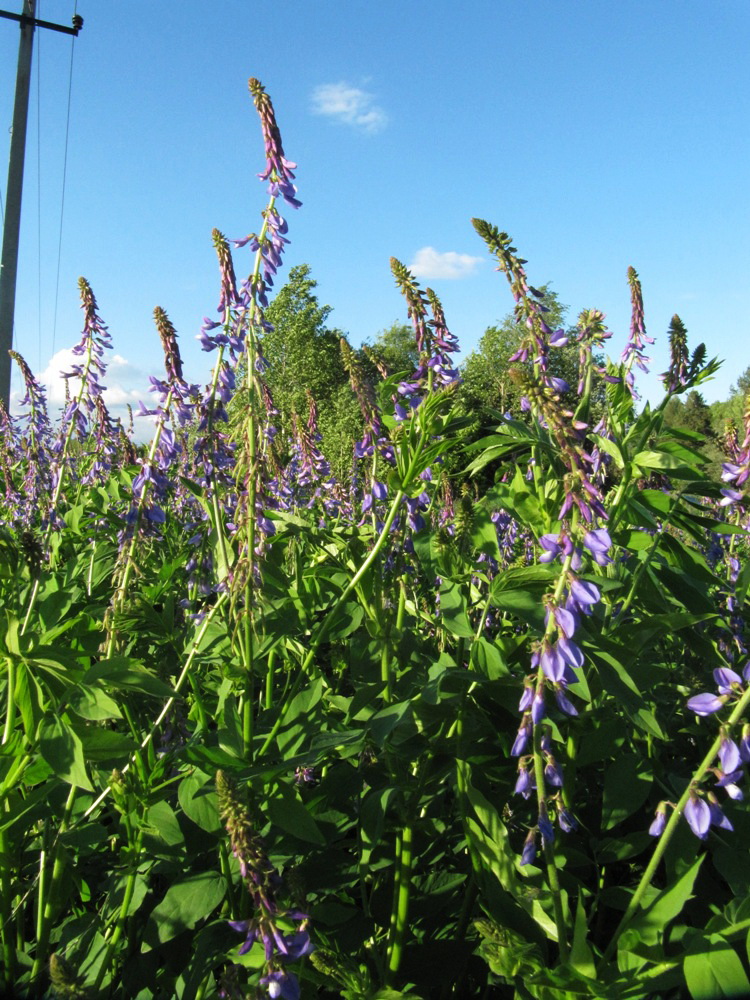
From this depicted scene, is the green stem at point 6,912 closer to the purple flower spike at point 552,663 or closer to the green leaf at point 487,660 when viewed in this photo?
the green leaf at point 487,660

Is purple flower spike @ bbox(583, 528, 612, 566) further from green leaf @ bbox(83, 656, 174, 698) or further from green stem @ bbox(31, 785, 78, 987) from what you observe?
green stem @ bbox(31, 785, 78, 987)

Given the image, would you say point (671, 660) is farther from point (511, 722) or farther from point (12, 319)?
point (12, 319)

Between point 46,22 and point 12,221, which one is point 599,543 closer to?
point 12,221

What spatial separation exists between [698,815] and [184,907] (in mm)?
1112

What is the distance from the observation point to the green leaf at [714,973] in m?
1.26

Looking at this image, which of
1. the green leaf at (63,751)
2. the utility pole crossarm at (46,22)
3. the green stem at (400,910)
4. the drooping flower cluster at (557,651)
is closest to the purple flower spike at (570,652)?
the drooping flower cluster at (557,651)

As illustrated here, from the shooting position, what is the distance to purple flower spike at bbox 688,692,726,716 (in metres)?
1.38

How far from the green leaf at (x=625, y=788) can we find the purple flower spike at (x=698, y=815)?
0.47 m

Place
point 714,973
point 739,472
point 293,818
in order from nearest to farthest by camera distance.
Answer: point 714,973, point 293,818, point 739,472

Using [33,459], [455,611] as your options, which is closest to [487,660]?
[455,611]

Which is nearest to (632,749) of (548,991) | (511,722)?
(511,722)

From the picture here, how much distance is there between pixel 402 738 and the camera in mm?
1776

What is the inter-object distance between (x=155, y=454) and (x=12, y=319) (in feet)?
38.8

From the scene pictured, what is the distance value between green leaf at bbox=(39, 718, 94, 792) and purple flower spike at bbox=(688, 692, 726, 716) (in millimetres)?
1125
